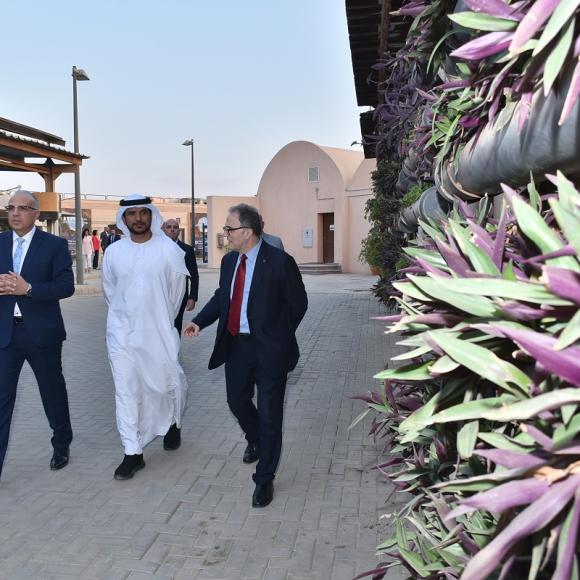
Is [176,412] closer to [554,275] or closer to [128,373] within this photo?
[128,373]

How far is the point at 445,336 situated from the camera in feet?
4.18

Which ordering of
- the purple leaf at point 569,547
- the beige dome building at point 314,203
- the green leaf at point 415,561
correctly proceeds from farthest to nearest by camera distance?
the beige dome building at point 314,203, the green leaf at point 415,561, the purple leaf at point 569,547

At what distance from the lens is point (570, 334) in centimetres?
103

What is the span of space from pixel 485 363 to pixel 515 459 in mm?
213

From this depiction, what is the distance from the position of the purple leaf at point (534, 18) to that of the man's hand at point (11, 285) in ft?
12.8

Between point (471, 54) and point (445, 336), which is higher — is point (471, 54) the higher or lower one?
the higher one

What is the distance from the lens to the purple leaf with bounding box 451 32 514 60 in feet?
4.42

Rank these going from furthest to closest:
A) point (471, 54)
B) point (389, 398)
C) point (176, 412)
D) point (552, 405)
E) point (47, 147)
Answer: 1. point (47, 147)
2. point (176, 412)
3. point (389, 398)
4. point (471, 54)
5. point (552, 405)

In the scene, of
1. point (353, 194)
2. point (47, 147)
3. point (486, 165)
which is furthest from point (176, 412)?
point (353, 194)

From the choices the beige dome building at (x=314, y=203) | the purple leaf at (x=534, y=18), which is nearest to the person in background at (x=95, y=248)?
the beige dome building at (x=314, y=203)

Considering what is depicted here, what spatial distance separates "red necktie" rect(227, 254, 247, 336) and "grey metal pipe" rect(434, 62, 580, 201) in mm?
2324

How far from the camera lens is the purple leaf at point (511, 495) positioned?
1.03m

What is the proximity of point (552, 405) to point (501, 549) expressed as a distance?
253mm

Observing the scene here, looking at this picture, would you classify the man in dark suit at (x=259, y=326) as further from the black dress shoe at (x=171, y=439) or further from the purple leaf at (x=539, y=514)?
the purple leaf at (x=539, y=514)
